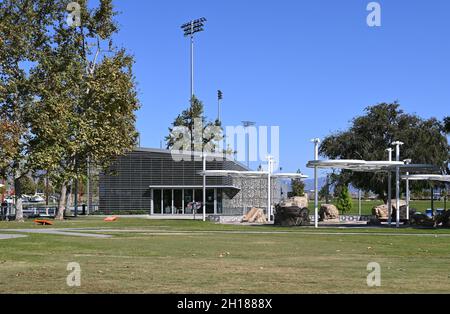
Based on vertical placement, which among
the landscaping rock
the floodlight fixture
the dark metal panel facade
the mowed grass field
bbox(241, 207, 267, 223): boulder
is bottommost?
bbox(241, 207, 267, 223): boulder

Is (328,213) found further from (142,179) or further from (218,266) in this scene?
(218,266)

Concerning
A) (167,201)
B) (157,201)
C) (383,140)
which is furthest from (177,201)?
(383,140)

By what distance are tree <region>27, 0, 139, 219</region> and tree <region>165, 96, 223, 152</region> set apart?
31999 millimetres

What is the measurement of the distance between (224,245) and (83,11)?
27437 mm

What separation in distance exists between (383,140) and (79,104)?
2970 cm

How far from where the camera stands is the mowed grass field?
9.67 metres

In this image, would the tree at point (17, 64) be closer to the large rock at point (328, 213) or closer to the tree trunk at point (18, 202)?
the tree trunk at point (18, 202)

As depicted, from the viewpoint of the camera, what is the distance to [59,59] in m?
40.7

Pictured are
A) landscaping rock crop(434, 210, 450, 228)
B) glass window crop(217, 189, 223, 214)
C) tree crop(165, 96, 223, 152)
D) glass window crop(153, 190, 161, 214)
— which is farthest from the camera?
tree crop(165, 96, 223, 152)

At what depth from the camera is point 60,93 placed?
39750mm

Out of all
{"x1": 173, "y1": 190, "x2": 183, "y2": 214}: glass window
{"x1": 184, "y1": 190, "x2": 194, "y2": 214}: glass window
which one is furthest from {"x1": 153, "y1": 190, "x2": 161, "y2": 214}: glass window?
{"x1": 184, "y1": 190, "x2": 194, "y2": 214}: glass window

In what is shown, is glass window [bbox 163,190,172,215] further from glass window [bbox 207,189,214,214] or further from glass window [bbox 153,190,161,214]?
glass window [bbox 207,189,214,214]

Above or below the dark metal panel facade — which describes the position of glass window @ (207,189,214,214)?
below

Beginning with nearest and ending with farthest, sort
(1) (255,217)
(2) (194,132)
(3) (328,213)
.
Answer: (1) (255,217)
(3) (328,213)
(2) (194,132)
